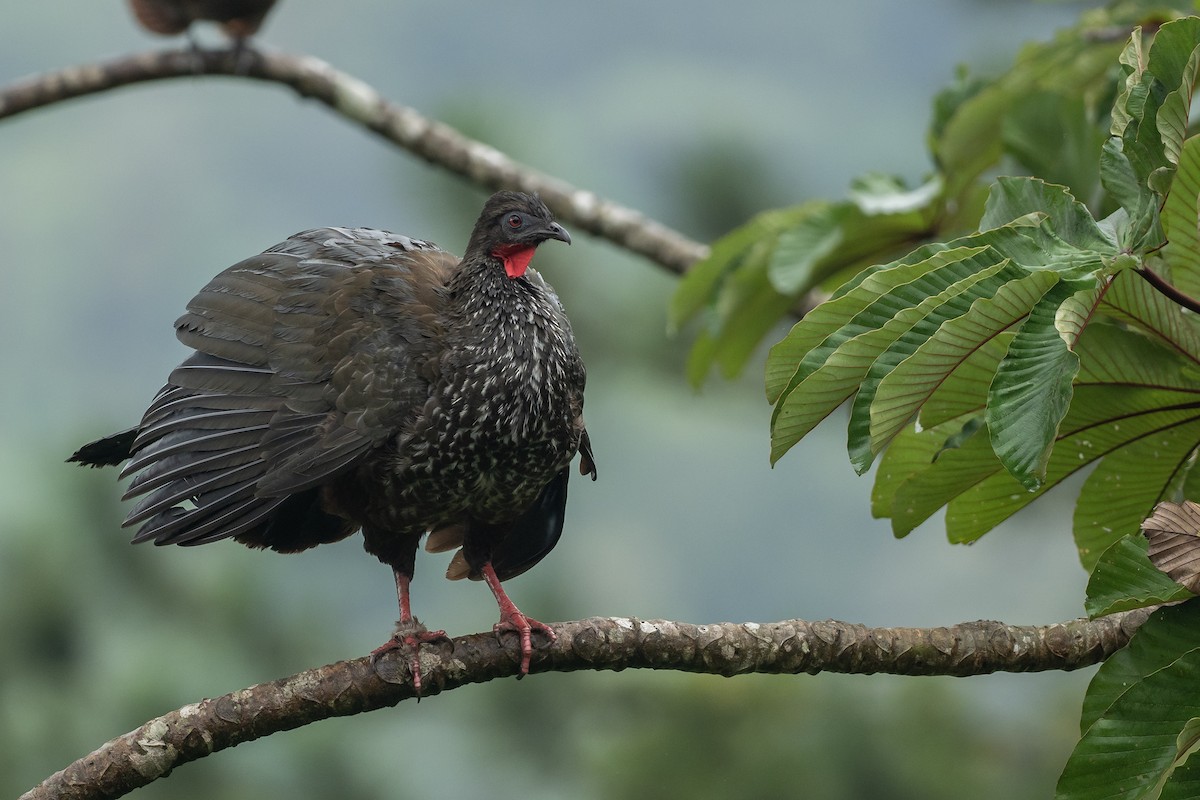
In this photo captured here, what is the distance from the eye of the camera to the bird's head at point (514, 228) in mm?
3061

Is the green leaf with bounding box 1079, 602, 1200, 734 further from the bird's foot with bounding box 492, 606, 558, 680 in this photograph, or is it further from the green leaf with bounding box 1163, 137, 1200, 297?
the bird's foot with bounding box 492, 606, 558, 680

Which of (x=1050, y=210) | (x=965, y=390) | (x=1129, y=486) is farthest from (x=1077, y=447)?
(x=1050, y=210)

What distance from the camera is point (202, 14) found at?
550cm

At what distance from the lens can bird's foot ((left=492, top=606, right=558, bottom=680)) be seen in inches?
99.3

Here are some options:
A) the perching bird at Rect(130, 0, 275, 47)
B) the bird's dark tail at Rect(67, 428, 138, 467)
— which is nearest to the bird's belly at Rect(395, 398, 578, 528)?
the bird's dark tail at Rect(67, 428, 138, 467)

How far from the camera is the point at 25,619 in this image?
6.51 m

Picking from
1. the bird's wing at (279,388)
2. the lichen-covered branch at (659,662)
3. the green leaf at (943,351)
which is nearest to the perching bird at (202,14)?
the bird's wing at (279,388)

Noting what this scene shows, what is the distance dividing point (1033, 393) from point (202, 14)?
4678mm

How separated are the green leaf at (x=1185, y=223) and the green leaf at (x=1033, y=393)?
42 centimetres

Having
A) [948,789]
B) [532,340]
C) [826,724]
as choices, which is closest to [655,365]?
[826,724]

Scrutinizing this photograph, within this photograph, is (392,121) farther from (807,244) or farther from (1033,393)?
(1033,393)

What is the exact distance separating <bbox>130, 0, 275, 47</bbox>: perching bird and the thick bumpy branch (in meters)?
0.37

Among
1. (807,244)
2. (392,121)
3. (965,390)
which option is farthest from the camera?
(392,121)

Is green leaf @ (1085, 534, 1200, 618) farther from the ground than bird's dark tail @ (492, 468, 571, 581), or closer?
farther from the ground
